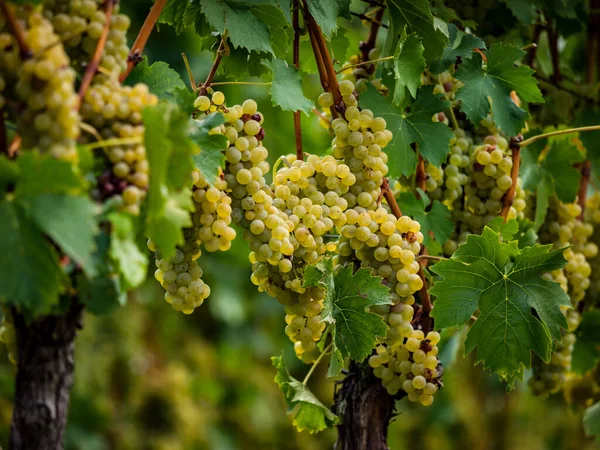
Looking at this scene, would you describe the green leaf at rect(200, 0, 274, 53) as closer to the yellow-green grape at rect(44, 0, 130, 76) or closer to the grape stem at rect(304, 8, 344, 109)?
the grape stem at rect(304, 8, 344, 109)

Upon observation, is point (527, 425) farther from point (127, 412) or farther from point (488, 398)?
point (127, 412)

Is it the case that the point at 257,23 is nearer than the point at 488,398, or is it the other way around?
the point at 257,23

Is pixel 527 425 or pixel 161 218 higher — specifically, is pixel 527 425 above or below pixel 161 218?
below

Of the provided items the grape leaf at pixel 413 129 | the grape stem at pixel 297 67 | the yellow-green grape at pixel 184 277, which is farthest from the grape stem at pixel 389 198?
the yellow-green grape at pixel 184 277

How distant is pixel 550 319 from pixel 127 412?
285 centimetres

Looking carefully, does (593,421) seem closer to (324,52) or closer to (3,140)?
(324,52)

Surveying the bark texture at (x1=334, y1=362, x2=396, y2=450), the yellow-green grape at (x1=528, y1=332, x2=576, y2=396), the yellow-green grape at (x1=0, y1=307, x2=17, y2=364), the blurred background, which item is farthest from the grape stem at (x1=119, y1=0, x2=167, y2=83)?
the blurred background

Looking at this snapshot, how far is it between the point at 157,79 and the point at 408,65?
16.4 inches

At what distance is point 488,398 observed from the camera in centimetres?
489

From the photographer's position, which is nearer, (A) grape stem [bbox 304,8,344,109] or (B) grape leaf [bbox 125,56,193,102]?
(B) grape leaf [bbox 125,56,193,102]

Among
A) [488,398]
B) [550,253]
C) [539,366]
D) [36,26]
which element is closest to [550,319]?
[550,253]

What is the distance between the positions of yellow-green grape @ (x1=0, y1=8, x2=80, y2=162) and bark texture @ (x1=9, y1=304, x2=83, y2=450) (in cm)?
59

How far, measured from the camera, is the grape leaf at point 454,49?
138 centimetres

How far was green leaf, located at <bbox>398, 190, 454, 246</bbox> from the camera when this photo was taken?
1426 millimetres
